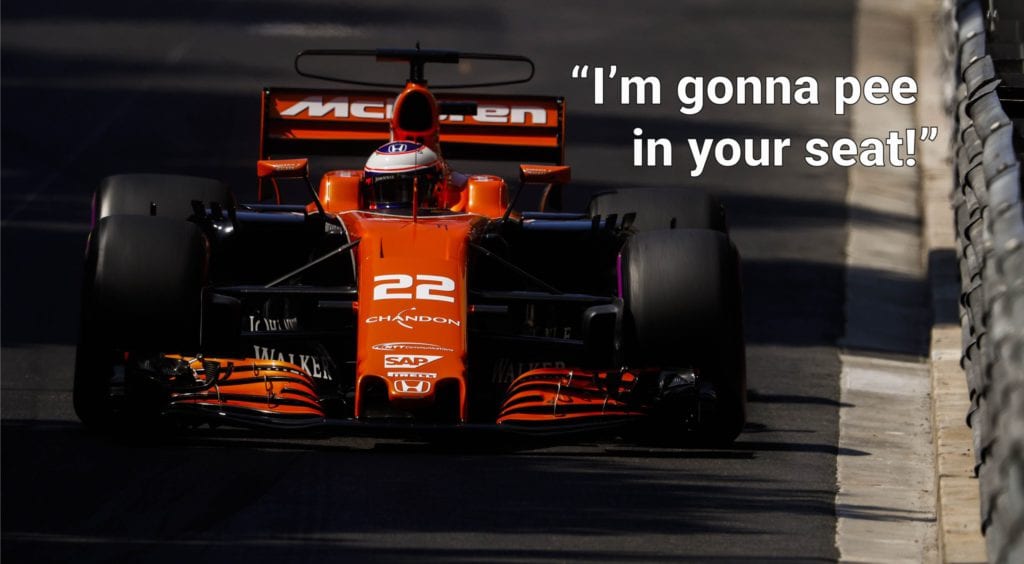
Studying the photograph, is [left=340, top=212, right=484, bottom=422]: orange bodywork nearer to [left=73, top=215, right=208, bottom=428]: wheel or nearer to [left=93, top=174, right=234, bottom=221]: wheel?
[left=73, top=215, right=208, bottom=428]: wheel

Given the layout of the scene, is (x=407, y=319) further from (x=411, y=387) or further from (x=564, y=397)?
(x=564, y=397)

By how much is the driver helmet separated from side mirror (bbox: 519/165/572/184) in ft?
1.91

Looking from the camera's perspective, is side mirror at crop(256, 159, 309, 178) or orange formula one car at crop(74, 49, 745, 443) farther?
side mirror at crop(256, 159, 309, 178)

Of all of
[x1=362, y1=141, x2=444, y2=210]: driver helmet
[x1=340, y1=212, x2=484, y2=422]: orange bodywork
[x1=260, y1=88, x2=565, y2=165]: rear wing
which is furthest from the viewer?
[x1=260, y1=88, x2=565, y2=165]: rear wing

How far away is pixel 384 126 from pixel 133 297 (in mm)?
3909

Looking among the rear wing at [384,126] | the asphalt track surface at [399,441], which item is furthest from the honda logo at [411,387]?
the rear wing at [384,126]

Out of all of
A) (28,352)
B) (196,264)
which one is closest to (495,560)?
(196,264)

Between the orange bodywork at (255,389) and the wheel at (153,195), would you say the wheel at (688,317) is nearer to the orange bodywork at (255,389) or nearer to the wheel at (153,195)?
the orange bodywork at (255,389)

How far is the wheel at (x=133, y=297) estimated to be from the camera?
1023 cm

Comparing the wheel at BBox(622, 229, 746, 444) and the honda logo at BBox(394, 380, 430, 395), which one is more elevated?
the wheel at BBox(622, 229, 746, 444)

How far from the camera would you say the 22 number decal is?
10539 mm

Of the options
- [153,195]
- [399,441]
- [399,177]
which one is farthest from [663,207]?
[153,195]

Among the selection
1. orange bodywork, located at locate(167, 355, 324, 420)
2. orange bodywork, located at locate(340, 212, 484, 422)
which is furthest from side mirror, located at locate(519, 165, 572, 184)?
orange bodywork, located at locate(167, 355, 324, 420)

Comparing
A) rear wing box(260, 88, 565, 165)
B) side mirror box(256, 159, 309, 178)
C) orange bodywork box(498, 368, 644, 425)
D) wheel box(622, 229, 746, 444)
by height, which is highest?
rear wing box(260, 88, 565, 165)
